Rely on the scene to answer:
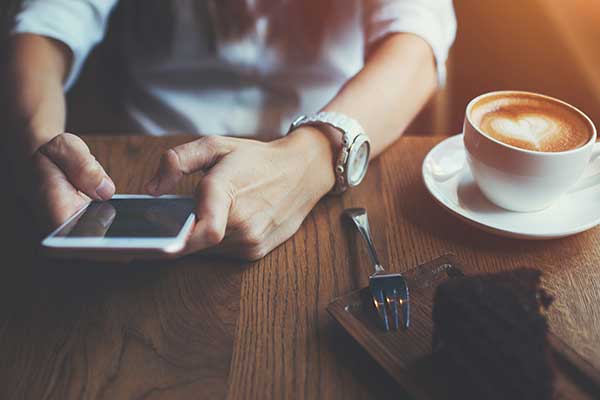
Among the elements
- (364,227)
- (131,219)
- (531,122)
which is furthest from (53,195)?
(531,122)

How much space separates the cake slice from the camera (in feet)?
1.39

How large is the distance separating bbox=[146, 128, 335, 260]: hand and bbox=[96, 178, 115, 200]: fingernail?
4cm

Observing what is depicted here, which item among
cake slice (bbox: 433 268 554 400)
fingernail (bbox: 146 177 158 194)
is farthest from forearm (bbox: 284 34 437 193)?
cake slice (bbox: 433 268 554 400)

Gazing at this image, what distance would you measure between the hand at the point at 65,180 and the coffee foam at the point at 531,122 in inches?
19.8

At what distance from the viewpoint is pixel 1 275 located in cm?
66

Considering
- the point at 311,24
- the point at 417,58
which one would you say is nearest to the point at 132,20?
the point at 311,24

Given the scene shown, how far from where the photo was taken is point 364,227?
27.7 inches

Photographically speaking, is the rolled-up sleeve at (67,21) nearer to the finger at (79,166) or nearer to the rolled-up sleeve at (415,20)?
the finger at (79,166)

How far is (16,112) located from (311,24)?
573 mm

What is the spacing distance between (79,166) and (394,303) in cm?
41

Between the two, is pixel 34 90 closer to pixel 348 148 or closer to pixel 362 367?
pixel 348 148

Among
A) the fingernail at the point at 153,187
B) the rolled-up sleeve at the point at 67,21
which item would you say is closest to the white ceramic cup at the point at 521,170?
the fingernail at the point at 153,187

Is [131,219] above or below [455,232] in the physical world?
above

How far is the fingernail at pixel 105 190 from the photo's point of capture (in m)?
0.62
